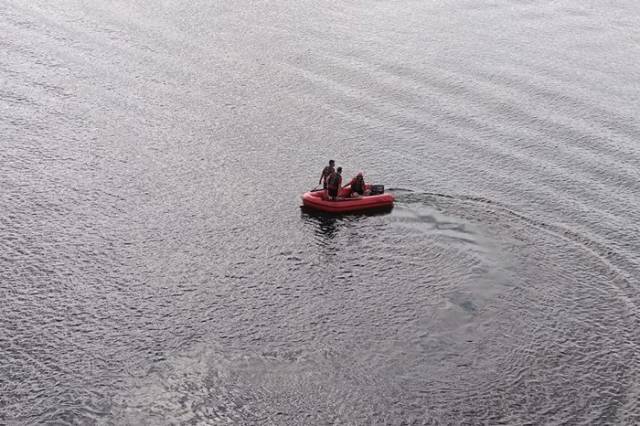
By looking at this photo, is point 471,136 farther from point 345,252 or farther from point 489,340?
point 489,340

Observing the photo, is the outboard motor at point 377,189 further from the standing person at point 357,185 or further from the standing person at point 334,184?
the standing person at point 334,184

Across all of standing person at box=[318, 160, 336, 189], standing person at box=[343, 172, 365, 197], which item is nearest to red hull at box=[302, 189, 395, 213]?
standing person at box=[343, 172, 365, 197]

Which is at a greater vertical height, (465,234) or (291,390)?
(465,234)

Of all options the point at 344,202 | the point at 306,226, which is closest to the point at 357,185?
the point at 344,202

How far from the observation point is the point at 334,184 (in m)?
42.5

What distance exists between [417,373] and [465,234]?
11.7m

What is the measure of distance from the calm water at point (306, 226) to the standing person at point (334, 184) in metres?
1.84

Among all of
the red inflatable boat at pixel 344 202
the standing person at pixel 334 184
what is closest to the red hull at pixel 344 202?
the red inflatable boat at pixel 344 202

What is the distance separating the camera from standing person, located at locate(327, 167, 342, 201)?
42.4 metres

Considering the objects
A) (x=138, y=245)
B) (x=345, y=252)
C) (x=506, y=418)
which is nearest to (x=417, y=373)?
(x=506, y=418)

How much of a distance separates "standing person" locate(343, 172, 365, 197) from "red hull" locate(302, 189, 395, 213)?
0.51 metres

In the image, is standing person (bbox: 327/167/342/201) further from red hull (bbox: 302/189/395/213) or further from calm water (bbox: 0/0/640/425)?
calm water (bbox: 0/0/640/425)

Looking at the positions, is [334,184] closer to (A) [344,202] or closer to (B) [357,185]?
(A) [344,202]

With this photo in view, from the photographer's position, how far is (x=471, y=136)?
52.2 metres
